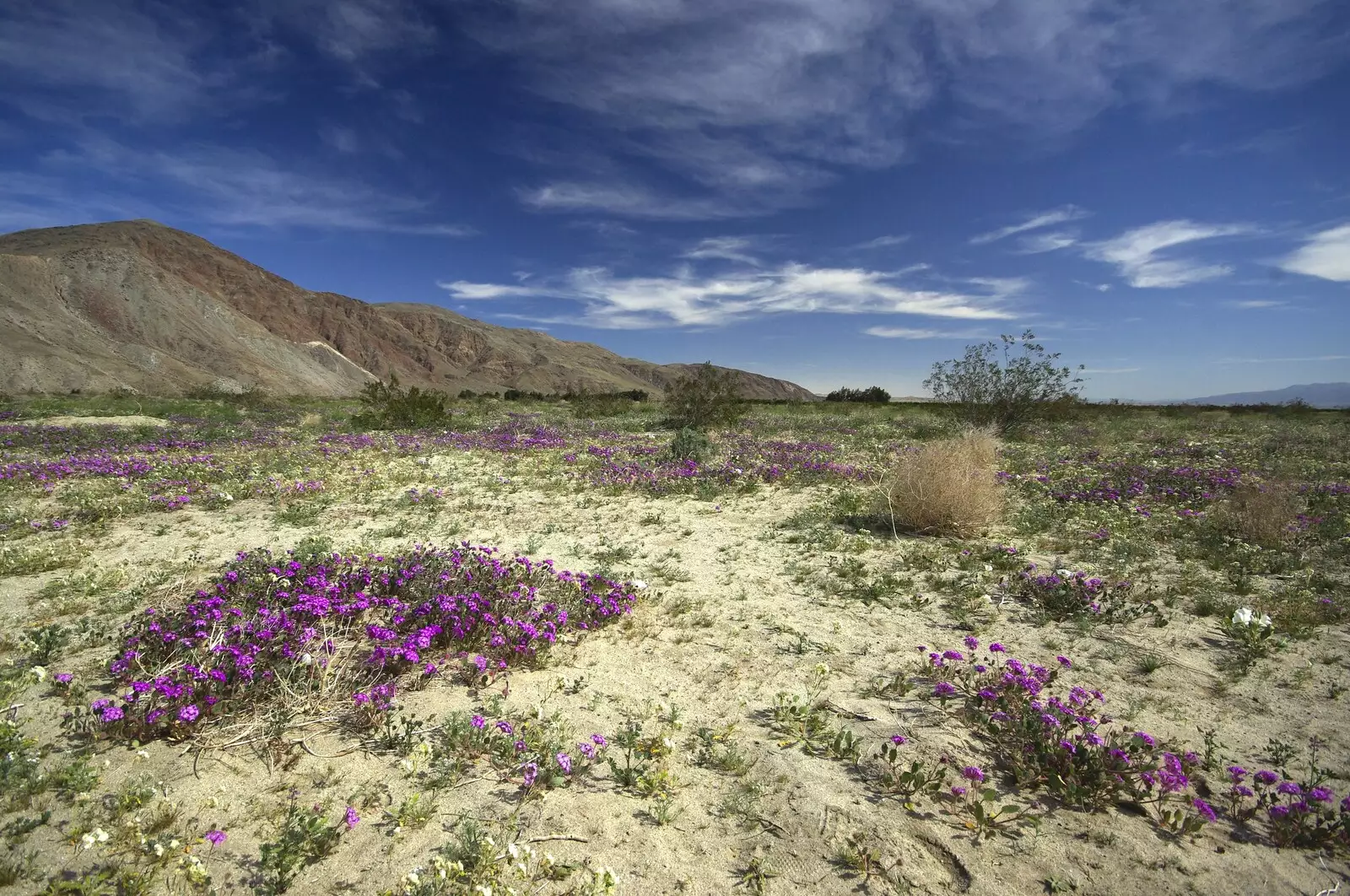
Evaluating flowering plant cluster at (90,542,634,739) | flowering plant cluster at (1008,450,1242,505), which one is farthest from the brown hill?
flowering plant cluster at (90,542,634,739)

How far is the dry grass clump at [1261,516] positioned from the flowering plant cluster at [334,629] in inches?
295

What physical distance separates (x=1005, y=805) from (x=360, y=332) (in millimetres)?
126093

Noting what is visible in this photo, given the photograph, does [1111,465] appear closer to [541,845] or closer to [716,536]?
[716,536]

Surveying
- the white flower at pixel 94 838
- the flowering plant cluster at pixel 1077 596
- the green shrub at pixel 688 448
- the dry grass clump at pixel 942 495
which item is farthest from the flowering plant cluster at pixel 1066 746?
the green shrub at pixel 688 448

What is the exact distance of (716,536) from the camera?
7.57 metres

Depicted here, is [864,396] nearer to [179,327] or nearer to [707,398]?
[707,398]

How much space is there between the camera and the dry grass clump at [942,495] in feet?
24.2

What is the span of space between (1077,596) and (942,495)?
2304 mm

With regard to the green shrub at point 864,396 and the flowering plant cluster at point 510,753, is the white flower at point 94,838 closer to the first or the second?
the flowering plant cluster at point 510,753

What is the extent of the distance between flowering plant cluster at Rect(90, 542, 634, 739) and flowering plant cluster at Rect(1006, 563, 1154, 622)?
369 centimetres

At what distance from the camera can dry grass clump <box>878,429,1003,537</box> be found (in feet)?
24.2

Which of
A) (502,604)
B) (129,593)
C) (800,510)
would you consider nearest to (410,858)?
(502,604)

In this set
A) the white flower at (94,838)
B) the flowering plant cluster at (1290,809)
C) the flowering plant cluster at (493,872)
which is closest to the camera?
the flowering plant cluster at (493,872)

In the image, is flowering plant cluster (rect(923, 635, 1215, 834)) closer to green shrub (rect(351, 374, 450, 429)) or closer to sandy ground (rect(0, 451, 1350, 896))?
sandy ground (rect(0, 451, 1350, 896))
